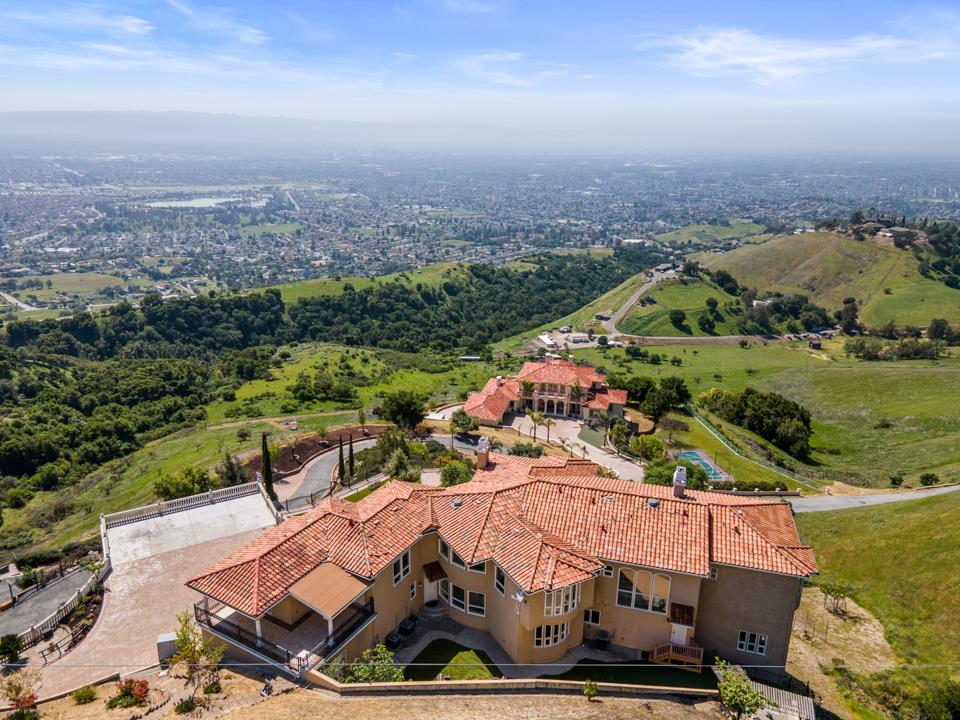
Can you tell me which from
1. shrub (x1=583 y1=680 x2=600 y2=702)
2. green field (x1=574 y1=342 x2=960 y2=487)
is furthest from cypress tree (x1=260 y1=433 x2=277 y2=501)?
green field (x1=574 y1=342 x2=960 y2=487)

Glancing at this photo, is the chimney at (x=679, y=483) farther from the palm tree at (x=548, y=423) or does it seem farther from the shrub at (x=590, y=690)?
the palm tree at (x=548, y=423)

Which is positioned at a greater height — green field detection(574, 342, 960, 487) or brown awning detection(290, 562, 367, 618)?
brown awning detection(290, 562, 367, 618)

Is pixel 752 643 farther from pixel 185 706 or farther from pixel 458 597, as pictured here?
pixel 185 706

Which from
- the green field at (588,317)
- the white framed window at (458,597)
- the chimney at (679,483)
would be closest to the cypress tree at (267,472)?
the white framed window at (458,597)

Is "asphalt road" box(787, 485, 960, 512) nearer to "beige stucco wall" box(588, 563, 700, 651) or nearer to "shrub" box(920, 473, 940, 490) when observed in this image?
"shrub" box(920, 473, 940, 490)

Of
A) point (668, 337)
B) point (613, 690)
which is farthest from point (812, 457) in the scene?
point (668, 337)

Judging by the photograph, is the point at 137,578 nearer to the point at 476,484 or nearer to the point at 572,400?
the point at 476,484

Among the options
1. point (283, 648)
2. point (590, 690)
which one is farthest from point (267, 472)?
point (590, 690)
